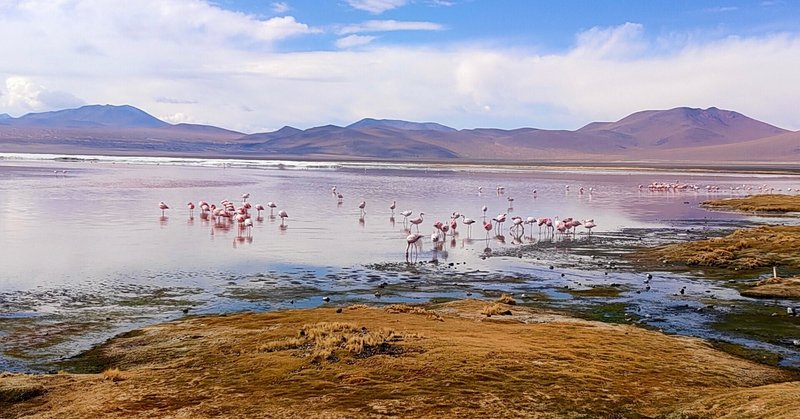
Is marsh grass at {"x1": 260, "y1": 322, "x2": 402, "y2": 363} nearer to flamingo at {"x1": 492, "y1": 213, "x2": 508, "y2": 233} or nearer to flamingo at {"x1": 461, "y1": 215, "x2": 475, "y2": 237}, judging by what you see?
flamingo at {"x1": 461, "y1": 215, "x2": 475, "y2": 237}

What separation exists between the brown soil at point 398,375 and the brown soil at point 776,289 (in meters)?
5.74

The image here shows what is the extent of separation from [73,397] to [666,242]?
83.9 ft

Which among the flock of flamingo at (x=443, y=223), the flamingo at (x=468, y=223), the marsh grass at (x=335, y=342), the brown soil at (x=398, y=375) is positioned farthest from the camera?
the flamingo at (x=468, y=223)

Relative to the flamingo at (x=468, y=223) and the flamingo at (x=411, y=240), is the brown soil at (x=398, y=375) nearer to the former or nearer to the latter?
the flamingo at (x=411, y=240)

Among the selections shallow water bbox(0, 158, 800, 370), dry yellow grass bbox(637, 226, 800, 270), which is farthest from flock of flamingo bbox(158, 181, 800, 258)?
dry yellow grass bbox(637, 226, 800, 270)

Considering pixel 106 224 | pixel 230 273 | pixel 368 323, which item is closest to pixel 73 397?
pixel 368 323

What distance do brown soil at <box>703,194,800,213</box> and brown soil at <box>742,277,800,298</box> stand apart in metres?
30.0

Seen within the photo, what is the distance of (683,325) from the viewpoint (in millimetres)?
16797

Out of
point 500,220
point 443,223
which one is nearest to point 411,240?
point 443,223

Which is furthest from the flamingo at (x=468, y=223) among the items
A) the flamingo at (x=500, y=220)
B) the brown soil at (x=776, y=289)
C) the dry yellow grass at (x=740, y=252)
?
the brown soil at (x=776, y=289)

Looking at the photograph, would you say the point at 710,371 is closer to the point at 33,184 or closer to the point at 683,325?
the point at 683,325

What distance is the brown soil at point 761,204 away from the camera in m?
48.4

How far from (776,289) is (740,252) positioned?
22.2ft

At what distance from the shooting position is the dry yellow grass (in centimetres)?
2464
